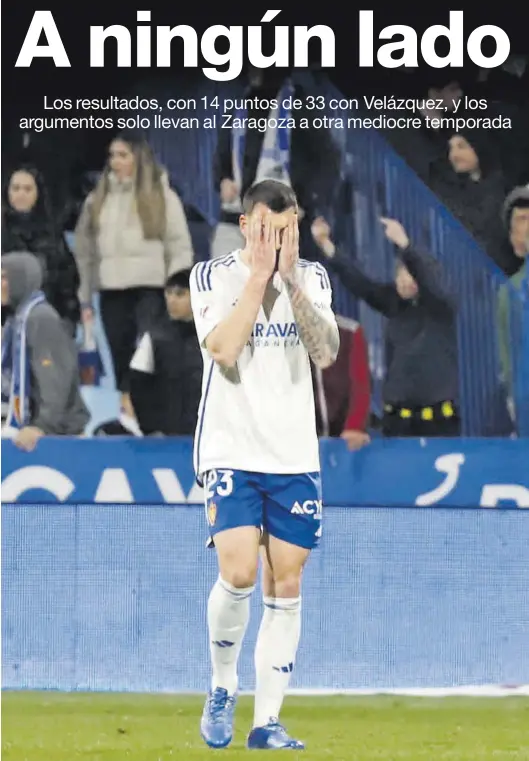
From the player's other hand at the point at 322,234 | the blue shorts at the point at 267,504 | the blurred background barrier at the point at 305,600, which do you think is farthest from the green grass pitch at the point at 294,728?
the player's other hand at the point at 322,234

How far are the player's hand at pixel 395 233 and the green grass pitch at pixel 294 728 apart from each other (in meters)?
1.95

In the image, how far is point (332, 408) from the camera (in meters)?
6.20

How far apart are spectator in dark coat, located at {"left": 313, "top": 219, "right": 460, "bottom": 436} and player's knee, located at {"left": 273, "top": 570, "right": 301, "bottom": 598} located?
1801mm

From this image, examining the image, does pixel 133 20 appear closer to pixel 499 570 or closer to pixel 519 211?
pixel 519 211

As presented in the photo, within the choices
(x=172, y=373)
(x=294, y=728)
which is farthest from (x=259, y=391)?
(x=172, y=373)

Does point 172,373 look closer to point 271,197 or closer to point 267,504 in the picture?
point 267,504

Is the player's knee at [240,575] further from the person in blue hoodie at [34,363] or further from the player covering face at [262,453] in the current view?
the person in blue hoodie at [34,363]

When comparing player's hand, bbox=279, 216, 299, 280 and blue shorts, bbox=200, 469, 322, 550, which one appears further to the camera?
blue shorts, bbox=200, 469, 322, 550

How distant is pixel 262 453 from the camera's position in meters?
4.52

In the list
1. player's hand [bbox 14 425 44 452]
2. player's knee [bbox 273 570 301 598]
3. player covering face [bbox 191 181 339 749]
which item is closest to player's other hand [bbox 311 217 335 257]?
player's hand [bbox 14 425 44 452]

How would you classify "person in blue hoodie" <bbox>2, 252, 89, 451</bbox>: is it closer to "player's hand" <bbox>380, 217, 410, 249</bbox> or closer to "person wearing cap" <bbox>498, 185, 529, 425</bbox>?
"player's hand" <bbox>380, 217, 410, 249</bbox>

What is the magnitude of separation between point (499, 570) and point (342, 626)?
71cm

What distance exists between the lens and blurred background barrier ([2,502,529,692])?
610 centimetres

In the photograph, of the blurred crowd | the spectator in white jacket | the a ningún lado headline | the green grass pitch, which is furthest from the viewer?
the spectator in white jacket
